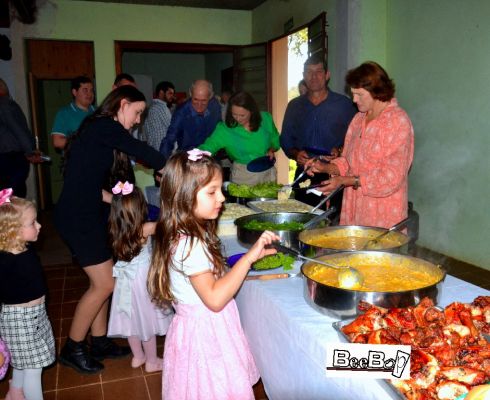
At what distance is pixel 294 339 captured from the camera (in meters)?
1.37

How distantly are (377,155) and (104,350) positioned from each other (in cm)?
189

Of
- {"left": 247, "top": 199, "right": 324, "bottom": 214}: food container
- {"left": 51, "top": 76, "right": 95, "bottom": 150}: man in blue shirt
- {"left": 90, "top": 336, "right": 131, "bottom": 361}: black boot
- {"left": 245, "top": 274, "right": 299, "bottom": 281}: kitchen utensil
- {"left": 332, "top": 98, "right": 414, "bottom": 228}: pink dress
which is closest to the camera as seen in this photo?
{"left": 245, "top": 274, "right": 299, "bottom": 281}: kitchen utensil

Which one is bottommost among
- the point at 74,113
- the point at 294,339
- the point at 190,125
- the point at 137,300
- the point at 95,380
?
the point at 95,380

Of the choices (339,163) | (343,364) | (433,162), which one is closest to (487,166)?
(433,162)

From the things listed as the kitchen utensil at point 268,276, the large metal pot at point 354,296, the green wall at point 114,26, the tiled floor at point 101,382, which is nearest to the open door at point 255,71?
the green wall at point 114,26

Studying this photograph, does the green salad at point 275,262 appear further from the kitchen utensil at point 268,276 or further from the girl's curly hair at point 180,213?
the girl's curly hair at point 180,213

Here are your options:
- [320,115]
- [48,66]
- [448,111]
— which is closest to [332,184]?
[320,115]

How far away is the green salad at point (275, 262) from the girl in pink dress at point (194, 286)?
26cm

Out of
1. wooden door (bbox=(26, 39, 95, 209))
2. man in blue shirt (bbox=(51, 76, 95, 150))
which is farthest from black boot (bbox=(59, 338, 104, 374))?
wooden door (bbox=(26, 39, 95, 209))

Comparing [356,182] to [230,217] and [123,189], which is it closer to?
[230,217]

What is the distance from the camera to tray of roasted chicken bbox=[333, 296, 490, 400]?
0.93 m

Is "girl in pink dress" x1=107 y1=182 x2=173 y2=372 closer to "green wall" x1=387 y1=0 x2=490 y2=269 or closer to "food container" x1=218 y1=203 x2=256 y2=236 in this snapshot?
"food container" x1=218 y1=203 x2=256 y2=236

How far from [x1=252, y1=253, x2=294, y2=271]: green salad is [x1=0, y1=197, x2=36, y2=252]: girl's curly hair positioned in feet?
3.22

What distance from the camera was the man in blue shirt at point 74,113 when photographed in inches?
173
